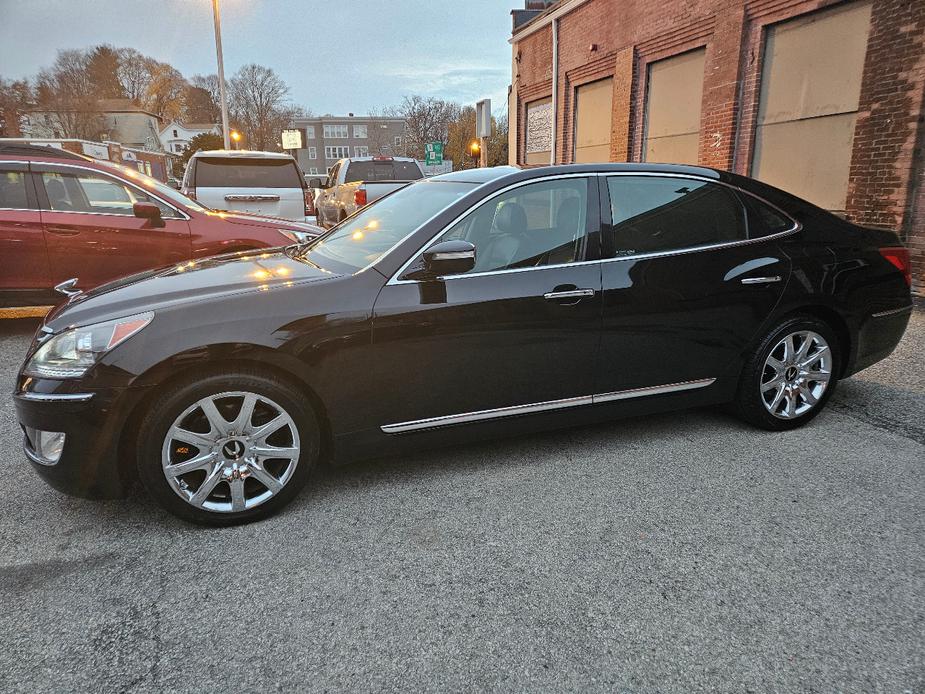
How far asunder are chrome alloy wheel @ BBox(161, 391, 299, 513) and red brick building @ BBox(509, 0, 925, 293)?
8.05 m

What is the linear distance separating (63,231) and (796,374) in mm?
6566

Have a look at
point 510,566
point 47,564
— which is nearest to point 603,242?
point 510,566

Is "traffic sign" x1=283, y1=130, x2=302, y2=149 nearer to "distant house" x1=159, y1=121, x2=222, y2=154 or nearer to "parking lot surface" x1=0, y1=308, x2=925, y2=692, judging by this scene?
"parking lot surface" x1=0, y1=308, x2=925, y2=692

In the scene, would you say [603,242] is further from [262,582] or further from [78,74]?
[78,74]

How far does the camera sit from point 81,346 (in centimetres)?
275

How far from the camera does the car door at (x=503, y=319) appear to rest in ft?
10.1

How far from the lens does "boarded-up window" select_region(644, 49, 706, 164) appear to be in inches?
453

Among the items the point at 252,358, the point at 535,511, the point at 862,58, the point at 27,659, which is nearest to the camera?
the point at 27,659

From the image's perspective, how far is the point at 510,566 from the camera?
261cm

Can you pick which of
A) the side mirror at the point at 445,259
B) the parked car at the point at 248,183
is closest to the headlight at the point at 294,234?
the parked car at the point at 248,183

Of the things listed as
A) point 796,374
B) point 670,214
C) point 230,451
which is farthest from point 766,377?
point 230,451

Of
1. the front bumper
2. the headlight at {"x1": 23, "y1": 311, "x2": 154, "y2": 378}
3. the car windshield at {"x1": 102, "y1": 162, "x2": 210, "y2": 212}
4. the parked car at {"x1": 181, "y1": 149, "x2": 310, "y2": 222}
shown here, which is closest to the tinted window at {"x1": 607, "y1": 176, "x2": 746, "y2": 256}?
the headlight at {"x1": 23, "y1": 311, "x2": 154, "y2": 378}

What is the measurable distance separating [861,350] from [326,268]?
136 inches

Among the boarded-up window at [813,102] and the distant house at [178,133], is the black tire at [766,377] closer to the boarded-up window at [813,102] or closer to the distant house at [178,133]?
the boarded-up window at [813,102]
